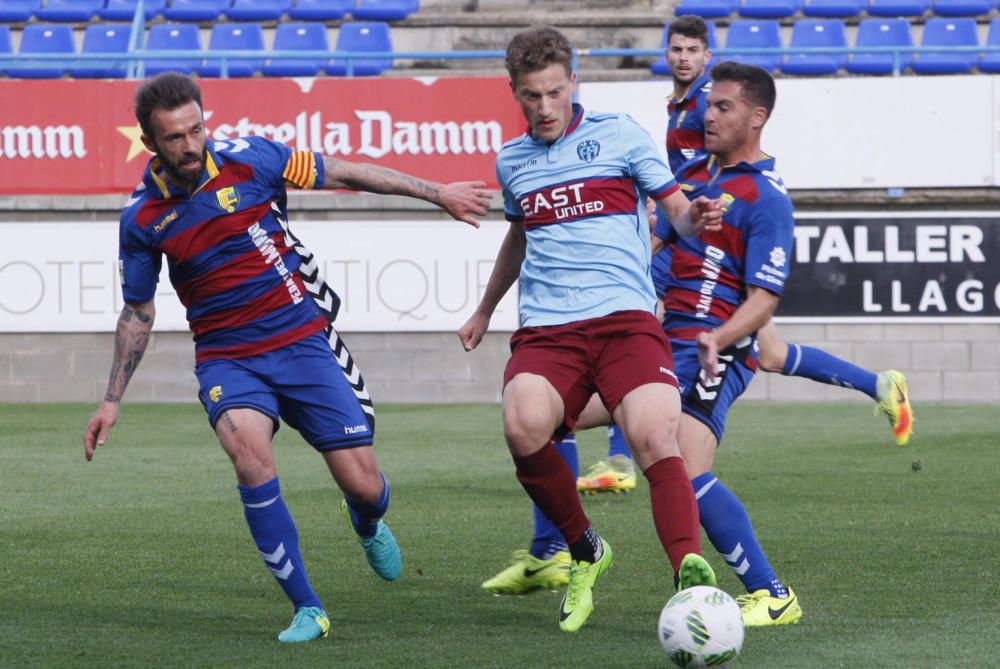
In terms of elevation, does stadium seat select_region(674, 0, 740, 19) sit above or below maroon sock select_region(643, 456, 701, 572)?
above

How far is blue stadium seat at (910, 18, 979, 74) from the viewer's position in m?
16.9

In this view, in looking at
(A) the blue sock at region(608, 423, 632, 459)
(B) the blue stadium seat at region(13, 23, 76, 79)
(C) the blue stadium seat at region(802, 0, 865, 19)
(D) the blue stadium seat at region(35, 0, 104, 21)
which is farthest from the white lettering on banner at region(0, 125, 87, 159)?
(A) the blue sock at region(608, 423, 632, 459)

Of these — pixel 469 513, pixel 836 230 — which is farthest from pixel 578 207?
pixel 836 230

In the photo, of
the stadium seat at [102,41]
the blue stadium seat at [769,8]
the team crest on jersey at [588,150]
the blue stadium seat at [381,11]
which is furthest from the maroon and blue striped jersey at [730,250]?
the blue stadium seat at [381,11]

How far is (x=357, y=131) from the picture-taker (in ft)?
51.2

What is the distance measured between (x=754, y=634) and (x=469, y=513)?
322 cm

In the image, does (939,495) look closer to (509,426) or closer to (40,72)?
(509,426)

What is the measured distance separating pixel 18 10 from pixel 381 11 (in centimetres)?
426

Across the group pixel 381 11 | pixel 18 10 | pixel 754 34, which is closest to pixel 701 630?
pixel 754 34

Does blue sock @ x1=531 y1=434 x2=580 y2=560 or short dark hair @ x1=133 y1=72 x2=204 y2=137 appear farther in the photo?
blue sock @ x1=531 y1=434 x2=580 y2=560

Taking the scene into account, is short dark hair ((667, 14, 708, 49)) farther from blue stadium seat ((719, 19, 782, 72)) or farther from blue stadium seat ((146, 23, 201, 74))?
blue stadium seat ((146, 23, 201, 74))

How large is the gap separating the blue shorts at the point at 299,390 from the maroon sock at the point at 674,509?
1.12 m

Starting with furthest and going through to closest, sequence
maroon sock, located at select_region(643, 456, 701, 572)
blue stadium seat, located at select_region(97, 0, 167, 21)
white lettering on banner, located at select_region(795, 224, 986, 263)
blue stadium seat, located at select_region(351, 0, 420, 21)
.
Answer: blue stadium seat, located at select_region(97, 0, 167, 21) → blue stadium seat, located at select_region(351, 0, 420, 21) → white lettering on banner, located at select_region(795, 224, 986, 263) → maroon sock, located at select_region(643, 456, 701, 572)

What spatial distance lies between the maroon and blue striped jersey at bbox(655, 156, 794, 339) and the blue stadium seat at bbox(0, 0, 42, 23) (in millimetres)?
14770
